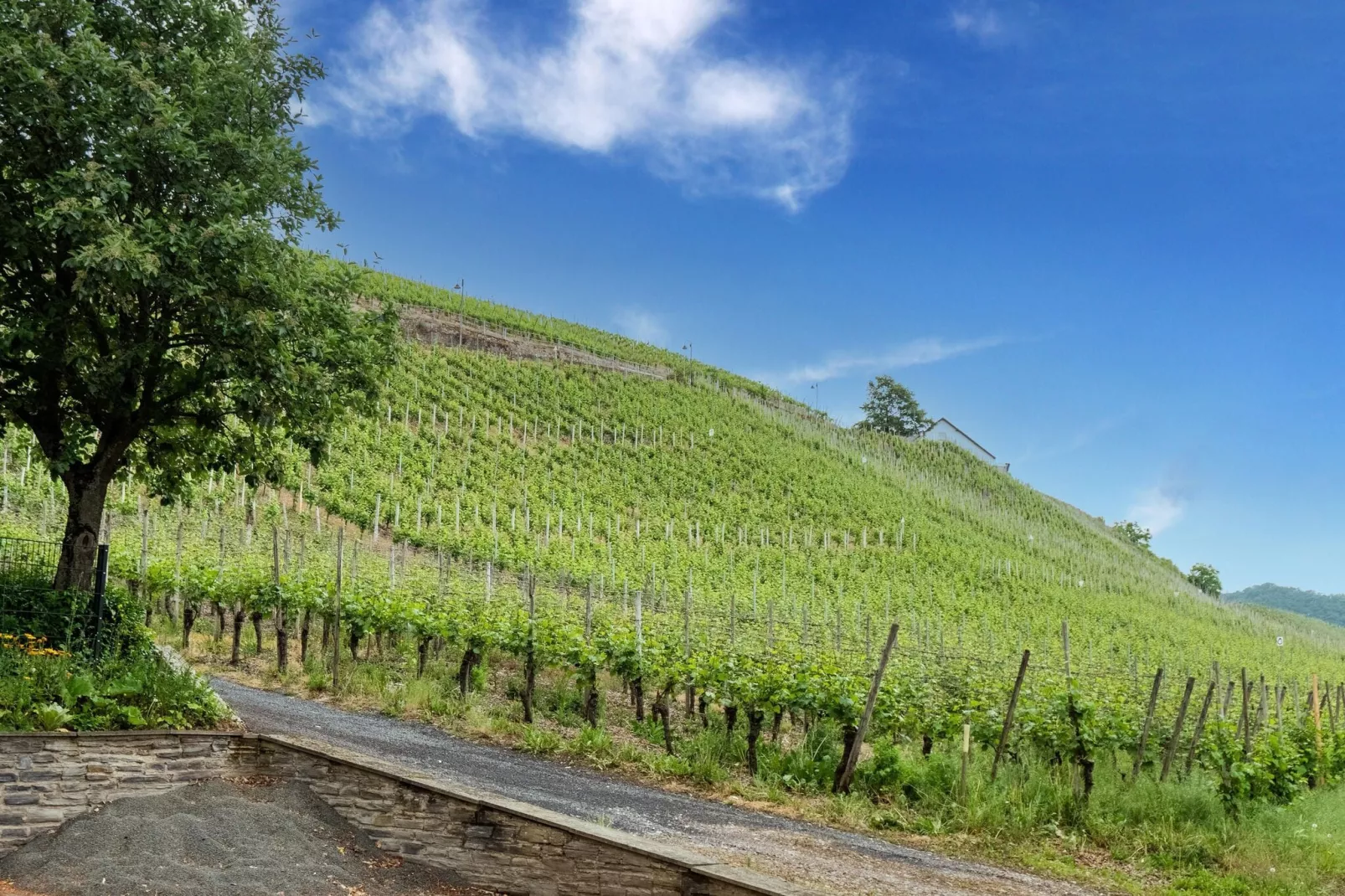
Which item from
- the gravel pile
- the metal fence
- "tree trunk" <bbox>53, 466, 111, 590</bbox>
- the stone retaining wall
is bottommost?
the gravel pile

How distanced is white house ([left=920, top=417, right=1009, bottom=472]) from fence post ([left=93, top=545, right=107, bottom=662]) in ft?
281

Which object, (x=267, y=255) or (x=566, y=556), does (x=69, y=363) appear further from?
(x=566, y=556)

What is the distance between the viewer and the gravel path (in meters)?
8.29

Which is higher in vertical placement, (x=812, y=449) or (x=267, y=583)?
(x=812, y=449)

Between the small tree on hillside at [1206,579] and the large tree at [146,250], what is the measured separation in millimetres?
97768

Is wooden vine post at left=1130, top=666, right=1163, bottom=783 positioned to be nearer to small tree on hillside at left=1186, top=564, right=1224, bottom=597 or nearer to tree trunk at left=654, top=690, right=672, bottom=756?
tree trunk at left=654, top=690, right=672, bottom=756

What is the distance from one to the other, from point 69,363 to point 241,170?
3.13 m

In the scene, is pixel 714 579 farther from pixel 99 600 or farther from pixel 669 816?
pixel 99 600

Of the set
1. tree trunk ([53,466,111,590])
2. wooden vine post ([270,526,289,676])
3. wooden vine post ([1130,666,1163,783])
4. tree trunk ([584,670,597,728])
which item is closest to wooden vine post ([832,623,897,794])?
wooden vine post ([1130,666,1163,783])

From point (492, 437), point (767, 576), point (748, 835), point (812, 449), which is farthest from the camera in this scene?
point (812, 449)

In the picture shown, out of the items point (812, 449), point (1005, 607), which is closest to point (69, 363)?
point (1005, 607)

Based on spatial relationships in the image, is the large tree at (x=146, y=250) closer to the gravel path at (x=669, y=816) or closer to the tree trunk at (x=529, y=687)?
the gravel path at (x=669, y=816)

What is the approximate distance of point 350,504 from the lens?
37.8 meters

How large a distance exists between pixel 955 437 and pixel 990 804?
3374 inches
